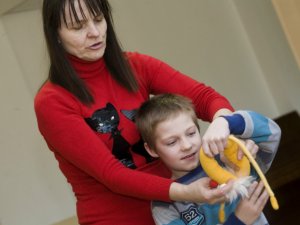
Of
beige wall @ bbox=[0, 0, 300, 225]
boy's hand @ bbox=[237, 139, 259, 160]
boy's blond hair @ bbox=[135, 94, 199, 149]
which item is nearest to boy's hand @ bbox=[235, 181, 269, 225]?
boy's hand @ bbox=[237, 139, 259, 160]

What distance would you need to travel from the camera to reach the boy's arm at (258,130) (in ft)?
4.03

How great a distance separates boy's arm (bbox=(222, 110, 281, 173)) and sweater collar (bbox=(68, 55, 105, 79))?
40 centimetres

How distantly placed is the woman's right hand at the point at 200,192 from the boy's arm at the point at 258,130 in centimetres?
15

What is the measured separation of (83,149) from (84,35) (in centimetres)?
28

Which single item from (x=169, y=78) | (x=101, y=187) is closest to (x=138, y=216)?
(x=101, y=187)

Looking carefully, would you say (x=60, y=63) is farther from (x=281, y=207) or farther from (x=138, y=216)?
(x=281, y=207)

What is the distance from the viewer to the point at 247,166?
119 cm

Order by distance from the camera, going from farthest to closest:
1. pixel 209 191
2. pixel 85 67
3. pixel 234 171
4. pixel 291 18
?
pixel 291 18 → pixel 85 67 → pixel 234 171 → pixel 209 191

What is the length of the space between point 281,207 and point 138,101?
201 centimetres

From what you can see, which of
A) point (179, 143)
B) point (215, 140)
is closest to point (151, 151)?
point (179, 143)

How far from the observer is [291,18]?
261 centimetres

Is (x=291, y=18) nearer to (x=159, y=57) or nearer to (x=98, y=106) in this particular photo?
(x=159, y=57)

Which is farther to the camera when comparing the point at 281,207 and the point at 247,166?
the point at 281,207

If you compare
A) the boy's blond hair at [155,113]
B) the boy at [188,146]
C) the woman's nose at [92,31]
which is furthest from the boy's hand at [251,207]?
the woman's nose at [92,31]
